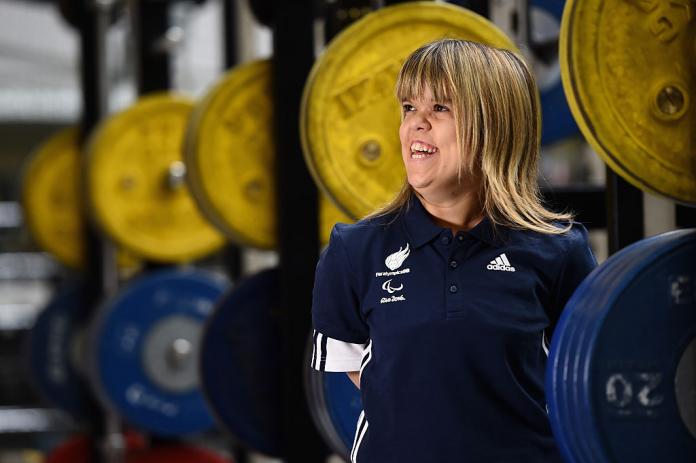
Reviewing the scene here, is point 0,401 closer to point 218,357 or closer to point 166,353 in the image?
point 166,353

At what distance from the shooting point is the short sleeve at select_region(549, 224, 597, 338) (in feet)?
5.36

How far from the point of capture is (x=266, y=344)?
10.4ft

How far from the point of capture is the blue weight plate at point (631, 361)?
5.02 feet

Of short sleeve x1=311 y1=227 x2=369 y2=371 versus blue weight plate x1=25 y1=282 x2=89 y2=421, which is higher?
short sleeve x1=311 y1=227 x2=369 y2=371

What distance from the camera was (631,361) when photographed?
156cm

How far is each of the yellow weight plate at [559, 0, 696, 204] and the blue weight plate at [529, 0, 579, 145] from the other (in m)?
0.94

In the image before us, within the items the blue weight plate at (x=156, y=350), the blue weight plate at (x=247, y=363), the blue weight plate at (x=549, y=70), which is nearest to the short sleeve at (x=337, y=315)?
the blue weight plate at (x=549, y=70)

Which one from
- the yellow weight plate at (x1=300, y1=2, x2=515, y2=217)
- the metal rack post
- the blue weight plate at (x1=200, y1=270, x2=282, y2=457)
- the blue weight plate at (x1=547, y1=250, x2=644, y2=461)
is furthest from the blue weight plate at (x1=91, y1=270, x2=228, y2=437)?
the blue weight plate at (x1=547, y1=250, x2=644, y2=461)

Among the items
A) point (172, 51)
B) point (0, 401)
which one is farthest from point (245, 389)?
point (0, 401)

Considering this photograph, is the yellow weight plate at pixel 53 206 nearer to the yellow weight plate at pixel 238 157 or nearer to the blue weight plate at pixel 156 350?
the blue weight plate at pixel 156 350

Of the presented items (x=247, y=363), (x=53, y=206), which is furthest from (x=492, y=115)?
(x=53, y=206)

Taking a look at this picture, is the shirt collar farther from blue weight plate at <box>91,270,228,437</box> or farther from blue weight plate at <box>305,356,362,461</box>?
blue weight plate at <box>91,270,228,437</box>

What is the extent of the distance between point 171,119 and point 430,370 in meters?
3.22

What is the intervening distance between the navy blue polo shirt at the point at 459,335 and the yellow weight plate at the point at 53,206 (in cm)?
445
